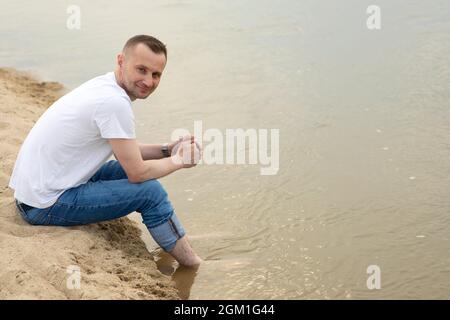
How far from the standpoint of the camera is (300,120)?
5.45 metres

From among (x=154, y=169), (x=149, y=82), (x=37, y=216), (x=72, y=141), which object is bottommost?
(x=37, y=216)

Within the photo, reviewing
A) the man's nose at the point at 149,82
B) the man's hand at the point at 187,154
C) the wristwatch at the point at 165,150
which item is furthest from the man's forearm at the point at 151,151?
the man's nose at the point at 149,82

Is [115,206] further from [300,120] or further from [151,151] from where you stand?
[300,120]

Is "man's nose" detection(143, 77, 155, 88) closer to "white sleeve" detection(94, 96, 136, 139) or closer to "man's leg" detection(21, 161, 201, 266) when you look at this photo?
"white sleeve" detection(94, 96, 136, 139)

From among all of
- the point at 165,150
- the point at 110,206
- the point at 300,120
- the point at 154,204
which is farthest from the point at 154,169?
the point at 300,120

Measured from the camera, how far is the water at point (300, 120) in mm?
3627

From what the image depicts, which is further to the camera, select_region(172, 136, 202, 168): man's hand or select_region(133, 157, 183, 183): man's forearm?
select_region(172, 136, 202, 168): man's hand

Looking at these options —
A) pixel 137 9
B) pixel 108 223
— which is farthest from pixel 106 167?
pixel 137 9

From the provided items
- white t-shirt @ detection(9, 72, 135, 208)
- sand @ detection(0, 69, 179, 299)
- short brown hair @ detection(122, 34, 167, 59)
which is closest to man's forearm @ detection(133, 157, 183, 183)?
white t-shirt @ detection(9, 72, 135, 208)

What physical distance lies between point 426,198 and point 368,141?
2.94 ft

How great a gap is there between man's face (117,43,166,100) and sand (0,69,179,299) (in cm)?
81

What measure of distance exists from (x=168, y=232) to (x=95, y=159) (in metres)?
0.54

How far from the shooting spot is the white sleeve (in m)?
3.16
